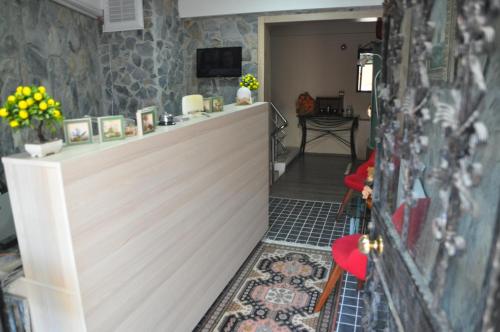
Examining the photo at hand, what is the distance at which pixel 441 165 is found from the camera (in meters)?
0.75

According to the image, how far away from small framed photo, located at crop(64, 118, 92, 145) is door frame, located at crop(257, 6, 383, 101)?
11.8 feet

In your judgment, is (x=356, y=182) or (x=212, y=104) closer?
(x=212, y=104)

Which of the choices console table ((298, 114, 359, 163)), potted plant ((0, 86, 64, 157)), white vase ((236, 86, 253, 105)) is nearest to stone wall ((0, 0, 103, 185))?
white vase ((236, 86, 253, 105))

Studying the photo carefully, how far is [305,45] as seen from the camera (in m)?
7.09

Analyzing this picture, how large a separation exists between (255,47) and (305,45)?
95.0 inches

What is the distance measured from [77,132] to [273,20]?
3.81m

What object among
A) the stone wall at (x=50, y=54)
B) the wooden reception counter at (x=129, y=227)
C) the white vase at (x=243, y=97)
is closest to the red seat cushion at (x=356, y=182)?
the white vase at (x=243, y=97)

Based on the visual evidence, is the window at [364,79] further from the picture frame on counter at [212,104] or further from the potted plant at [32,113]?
the potted plant at [32,113]

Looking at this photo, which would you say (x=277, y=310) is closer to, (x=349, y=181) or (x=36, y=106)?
(x=349, y=181)

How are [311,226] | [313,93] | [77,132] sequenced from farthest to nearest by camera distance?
[313,93] < [311,226] < [77,132]

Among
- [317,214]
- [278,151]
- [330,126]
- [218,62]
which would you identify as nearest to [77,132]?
[317,214]

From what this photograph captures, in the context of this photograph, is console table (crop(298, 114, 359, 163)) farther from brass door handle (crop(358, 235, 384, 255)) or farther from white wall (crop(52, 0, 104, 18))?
brass door handle (crop(358, 235, 384, 255))

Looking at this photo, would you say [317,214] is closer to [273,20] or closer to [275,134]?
[275,134]

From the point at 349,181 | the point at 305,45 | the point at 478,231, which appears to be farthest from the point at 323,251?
the point at 305,45
